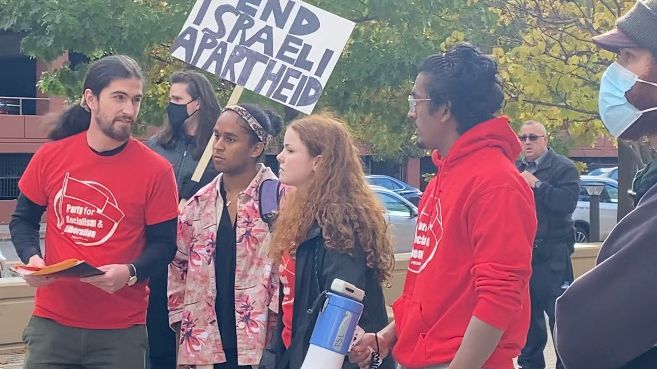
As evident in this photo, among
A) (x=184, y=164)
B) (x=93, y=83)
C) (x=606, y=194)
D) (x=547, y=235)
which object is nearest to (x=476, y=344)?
(x=93, y=83)

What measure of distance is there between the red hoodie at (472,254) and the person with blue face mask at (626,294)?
0.72 metres

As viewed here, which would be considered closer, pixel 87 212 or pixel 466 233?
pixel 466 233

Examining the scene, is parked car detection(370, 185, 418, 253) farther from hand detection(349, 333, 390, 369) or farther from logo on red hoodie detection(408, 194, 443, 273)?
Answer: logo on red hoodie detection(408, 194, 443, 273)

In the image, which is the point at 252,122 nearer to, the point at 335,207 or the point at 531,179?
the point at 335,207

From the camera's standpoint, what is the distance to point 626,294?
227cm

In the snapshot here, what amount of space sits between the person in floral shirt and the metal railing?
2894 cm

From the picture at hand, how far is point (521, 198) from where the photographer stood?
3.24 m

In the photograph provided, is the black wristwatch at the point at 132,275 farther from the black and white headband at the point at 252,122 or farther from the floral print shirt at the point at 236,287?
the black and white headband at the point at 252,122

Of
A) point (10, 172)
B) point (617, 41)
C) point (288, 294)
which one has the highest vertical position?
point (617, 41)

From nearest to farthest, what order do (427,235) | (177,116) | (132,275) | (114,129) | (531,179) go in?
(427,235), (132,275), (114,129), (177,116), (531,179)

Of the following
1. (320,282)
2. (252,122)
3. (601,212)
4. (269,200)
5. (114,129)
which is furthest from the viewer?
(601,212)

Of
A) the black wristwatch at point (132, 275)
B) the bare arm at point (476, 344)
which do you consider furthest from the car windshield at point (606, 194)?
the bare arm at point (476, 344)

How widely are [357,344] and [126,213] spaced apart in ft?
3.93

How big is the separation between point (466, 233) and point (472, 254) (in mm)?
69
